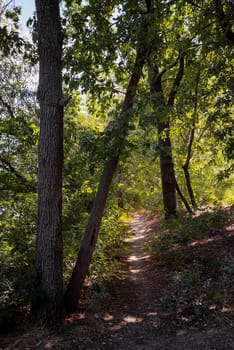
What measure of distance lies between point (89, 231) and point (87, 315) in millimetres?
1336

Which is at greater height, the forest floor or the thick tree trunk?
the thick tree trunk

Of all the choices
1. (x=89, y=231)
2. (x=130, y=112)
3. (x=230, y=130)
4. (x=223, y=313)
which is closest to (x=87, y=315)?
(x=89, y=231)

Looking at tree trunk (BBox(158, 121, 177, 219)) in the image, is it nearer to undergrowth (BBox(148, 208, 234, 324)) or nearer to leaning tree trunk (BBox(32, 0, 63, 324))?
undergrowth (BBox(148, 208, 234, 324))

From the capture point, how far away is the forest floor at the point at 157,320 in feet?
10.5

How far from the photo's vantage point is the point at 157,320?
3.84 metres

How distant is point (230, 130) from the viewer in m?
6.06

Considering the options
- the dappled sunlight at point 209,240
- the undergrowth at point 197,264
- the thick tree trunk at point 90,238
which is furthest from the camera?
the dappled sunlight at point 209,240


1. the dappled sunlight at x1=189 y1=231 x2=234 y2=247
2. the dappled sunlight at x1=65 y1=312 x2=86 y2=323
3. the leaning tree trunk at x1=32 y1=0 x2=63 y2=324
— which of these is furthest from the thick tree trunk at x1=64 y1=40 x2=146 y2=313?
the dappled sunlight at x1=189 y1=231 x2=234 y2=247

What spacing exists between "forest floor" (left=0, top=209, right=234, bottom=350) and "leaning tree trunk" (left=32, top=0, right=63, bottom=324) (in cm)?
54

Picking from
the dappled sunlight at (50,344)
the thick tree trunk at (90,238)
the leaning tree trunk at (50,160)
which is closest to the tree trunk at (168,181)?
the thick tree trunk at (90,238)

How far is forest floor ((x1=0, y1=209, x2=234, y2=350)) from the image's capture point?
10.5 ft

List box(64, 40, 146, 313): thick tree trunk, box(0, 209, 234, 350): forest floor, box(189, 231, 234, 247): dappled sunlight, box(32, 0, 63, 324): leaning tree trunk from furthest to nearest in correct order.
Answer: box(189, 231, 234, 247): dappled sunlight, box(64, 40, 146, 313): thick tree trunk, box(32, 0, 63, 324): leaning tree trunk, box(0, 209, 234, 350): forest floor

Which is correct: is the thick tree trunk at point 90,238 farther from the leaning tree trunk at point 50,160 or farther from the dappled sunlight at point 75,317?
the leaning tree trunk at point 50,160

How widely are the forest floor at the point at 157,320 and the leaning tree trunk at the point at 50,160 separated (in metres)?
0.54
